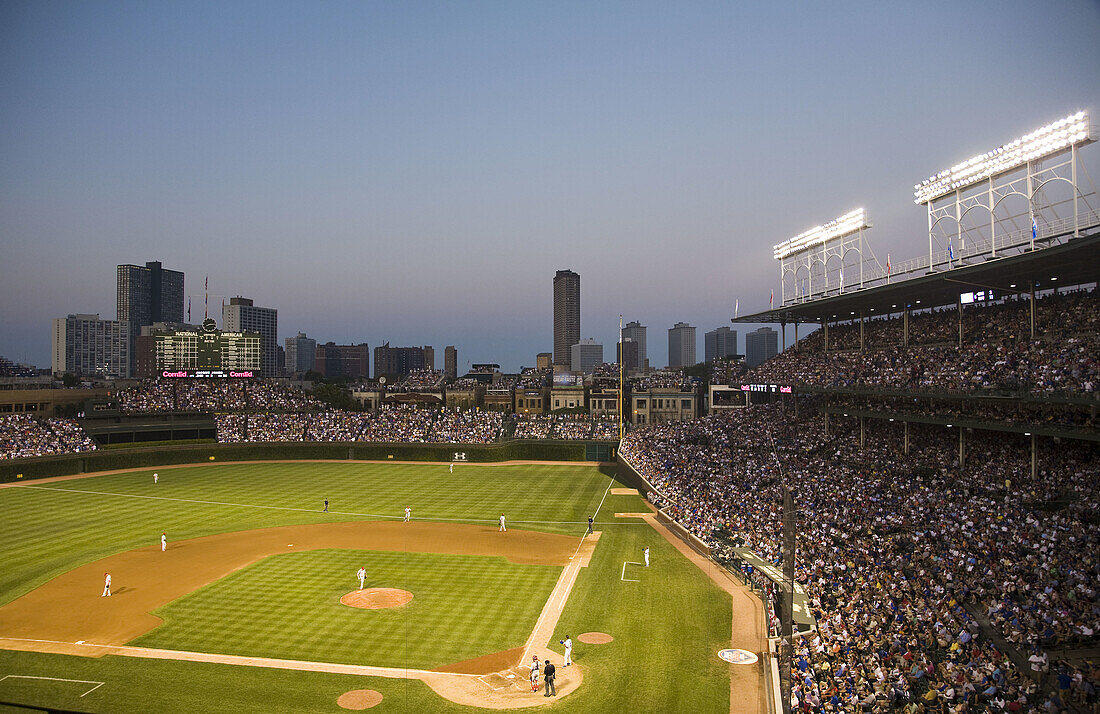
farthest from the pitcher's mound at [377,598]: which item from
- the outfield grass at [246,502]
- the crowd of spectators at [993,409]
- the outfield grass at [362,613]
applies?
the crowd of spectators at [993,409]

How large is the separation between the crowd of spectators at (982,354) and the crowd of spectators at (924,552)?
3.01 metres

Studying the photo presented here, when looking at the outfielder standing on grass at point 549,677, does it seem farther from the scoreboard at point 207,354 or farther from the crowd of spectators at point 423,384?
the crowd of spectators at point 423,384

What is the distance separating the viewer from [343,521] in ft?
121

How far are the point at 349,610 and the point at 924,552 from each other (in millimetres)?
19627

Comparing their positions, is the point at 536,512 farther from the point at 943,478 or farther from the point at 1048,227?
the point at 1048,227

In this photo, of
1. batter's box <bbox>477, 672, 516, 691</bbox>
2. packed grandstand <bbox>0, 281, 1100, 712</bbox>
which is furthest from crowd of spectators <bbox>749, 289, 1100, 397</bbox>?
batter's box <bbox>477, 672, 516, 691</bbox>

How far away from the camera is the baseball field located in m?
17.0

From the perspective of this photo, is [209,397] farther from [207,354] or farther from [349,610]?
[349,610]

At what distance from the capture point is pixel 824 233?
146ft

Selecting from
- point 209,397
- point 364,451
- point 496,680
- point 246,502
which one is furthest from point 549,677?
point 209,397

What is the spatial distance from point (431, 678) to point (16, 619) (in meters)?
15.0

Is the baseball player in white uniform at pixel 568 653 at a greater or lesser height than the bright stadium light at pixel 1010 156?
lesser

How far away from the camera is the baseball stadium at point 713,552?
54.8 feet

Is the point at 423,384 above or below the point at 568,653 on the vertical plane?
above
